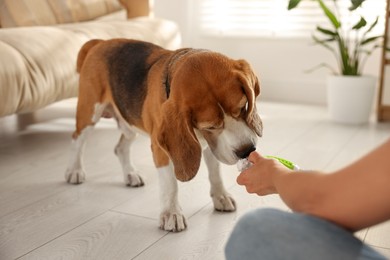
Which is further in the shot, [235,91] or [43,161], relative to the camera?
[43,161]

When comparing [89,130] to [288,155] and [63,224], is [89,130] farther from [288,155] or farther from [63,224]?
[288,155]

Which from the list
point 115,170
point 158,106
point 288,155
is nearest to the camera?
point 158,106

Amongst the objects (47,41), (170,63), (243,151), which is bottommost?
(243,151)

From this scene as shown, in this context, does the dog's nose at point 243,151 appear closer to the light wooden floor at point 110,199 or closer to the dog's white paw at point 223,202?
the light wooden floor at point 110,199

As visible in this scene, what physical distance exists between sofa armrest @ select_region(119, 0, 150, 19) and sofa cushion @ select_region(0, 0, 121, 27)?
144 millimetres

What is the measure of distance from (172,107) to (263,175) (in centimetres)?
58

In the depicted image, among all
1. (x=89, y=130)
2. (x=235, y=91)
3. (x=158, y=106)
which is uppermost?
(x=235, y=91)

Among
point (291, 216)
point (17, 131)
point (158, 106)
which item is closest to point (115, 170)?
point (158, 106)

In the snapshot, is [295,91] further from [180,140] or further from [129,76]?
[180,140]

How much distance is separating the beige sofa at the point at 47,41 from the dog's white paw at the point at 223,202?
129 centimetres

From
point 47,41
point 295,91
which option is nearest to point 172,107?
point 47,41

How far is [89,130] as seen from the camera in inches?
95.9

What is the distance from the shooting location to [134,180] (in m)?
2.40

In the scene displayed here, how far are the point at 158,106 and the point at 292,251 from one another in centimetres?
110
